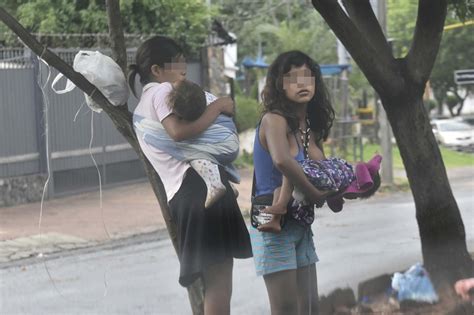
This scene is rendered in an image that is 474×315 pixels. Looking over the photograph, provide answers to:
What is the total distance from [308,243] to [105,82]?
52.2 inches

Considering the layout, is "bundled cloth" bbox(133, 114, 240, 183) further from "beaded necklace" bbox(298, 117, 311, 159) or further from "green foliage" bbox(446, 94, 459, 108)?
"green foliage" bbox(446, 94, 459, 108)

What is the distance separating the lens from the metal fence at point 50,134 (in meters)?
14.0

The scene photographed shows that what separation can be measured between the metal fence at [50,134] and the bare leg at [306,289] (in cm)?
1002

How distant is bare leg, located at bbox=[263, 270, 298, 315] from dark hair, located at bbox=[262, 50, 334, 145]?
2.39ft

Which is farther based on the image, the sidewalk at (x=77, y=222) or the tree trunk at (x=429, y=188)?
the sidewalk at (x=77, y=222)

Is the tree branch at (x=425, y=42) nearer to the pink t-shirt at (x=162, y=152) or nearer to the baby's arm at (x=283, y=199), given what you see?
the baby's arm at (x=283, y=199)

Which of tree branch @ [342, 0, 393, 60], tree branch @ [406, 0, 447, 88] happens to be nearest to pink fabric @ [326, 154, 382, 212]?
tree branch @ [406, 0, 447, 88]

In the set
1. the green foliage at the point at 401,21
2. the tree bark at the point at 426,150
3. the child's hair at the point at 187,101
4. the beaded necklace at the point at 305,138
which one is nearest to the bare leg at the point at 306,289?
the beaded necklace at the point at 305,138

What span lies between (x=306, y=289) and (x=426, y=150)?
2.09m

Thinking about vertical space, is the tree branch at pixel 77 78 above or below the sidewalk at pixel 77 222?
above

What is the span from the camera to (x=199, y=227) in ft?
13.0

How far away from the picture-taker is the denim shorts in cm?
405

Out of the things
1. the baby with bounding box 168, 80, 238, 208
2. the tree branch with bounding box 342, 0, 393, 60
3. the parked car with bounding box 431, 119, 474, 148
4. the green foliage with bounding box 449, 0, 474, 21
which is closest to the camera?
the baby with bounding box 168, 80, 238, 208

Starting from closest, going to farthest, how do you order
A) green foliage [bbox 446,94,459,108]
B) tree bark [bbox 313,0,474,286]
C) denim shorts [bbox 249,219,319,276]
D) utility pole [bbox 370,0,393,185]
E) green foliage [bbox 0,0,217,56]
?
denim shorts [bbox 249,219,319,276] < tree bark [bbox 313,0,474,286] < utility pole [bbox 370,0,393,185] < green foliage [bbox 0,0,217,56] < green foliage [bbox 446,94,459,108]
